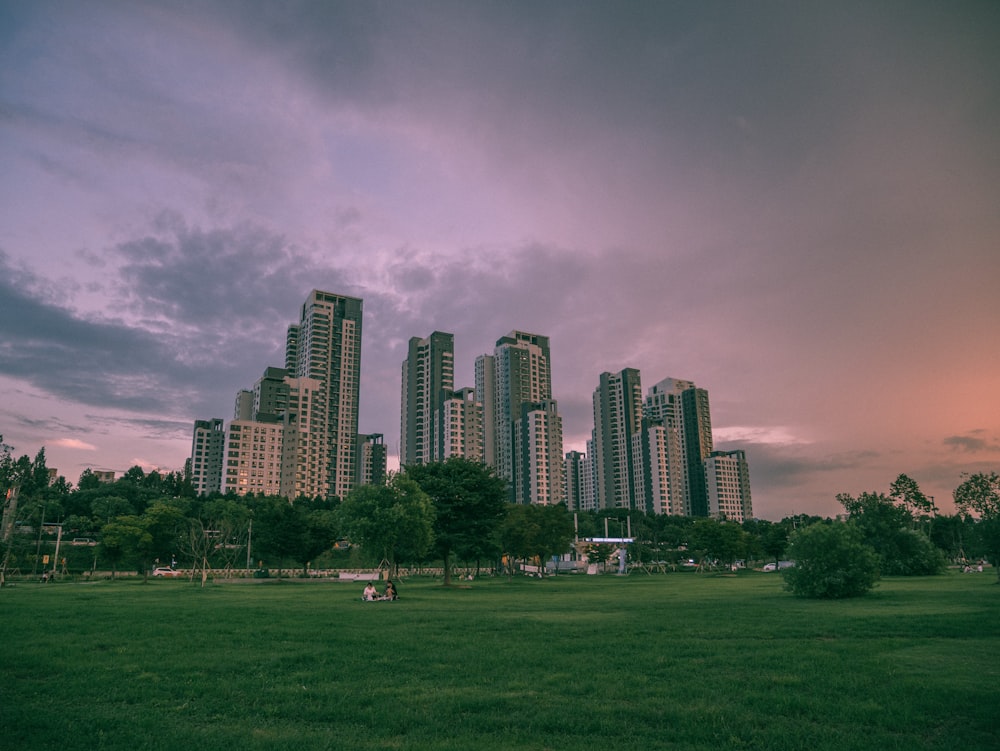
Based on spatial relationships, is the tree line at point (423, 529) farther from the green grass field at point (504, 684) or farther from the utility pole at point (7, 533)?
the green grass field at point (504, 684)

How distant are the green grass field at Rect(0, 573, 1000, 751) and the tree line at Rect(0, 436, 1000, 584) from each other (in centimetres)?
2472

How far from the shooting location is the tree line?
5225cm

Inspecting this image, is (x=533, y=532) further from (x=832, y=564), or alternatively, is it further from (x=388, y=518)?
(x=832, y=564)

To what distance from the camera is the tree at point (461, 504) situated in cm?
6284

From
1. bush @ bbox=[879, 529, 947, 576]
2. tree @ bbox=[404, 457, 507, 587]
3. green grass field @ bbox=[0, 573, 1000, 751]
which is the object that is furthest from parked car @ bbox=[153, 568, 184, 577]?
bush @ bbox=[879, 529, 947, 576]

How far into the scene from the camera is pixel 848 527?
132 feet

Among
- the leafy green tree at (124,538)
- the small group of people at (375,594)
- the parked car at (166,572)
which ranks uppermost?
the leafy green tree at (124,538)

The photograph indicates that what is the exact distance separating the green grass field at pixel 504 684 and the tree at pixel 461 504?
123 feet

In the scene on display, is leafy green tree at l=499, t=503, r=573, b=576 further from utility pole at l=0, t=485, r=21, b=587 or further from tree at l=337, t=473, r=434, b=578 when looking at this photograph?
utility pole at l=0, t=485, r=21, b=587

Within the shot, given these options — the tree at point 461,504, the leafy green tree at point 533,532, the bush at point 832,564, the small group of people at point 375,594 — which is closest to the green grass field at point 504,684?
the bush at point 832,564

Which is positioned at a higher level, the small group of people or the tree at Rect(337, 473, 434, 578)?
the tree at Rect(337, 473, 434, 578)

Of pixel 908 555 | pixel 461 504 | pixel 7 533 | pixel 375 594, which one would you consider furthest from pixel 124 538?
pixel 908 555

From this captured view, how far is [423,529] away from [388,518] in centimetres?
331

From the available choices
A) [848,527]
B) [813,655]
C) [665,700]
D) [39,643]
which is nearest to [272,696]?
[665,700]
